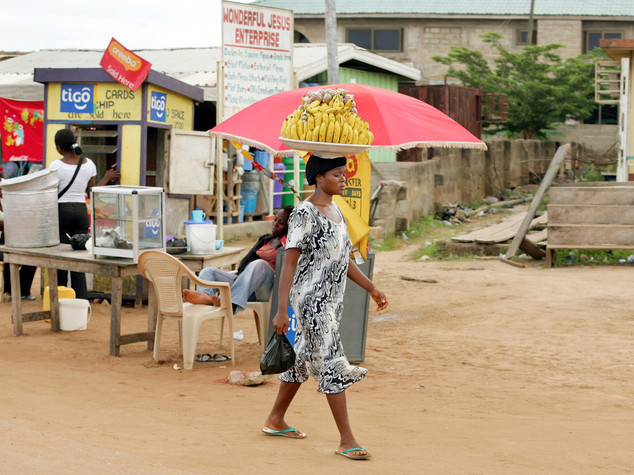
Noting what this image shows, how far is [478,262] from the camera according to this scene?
13.3 metres

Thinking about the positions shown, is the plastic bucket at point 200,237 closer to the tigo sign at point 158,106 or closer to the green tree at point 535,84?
the tigo sign at point 158,106

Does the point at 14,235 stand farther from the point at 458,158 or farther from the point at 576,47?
the point at 576,47

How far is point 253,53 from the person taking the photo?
12.6 metres

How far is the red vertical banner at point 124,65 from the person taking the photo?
907 cm

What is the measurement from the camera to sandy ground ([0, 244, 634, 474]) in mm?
4449

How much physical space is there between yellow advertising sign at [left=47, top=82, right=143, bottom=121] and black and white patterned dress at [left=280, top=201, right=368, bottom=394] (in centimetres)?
518

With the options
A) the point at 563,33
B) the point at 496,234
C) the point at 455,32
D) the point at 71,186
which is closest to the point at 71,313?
the point at 71,186

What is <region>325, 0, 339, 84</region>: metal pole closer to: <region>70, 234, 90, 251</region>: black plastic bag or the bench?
the bench

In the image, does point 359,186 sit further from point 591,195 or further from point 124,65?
point 591,195

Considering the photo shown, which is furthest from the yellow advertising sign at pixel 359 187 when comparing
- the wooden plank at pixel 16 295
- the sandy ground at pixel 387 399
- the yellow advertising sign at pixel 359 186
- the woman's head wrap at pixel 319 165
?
the wooden plank at pixel 16 295

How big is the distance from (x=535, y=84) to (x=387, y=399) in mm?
22623

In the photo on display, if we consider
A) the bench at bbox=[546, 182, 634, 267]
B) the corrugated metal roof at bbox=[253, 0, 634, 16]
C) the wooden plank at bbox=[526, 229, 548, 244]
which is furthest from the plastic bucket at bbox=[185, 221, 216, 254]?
the corrugated metal roof at bbox=[253, 0, 634, 16]

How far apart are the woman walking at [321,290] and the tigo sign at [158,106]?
5140 millimetres

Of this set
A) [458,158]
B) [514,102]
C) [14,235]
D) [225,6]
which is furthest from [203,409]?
[514,102]
